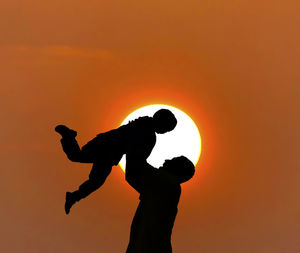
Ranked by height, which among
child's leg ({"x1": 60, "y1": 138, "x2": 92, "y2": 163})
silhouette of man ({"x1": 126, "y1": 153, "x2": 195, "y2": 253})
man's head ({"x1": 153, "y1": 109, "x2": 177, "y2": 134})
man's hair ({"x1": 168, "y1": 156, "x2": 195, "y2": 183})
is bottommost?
silhouette of man ({"x1": 126, "y1": 153, "x2": 195, "y2": 253})

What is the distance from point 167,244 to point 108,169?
4.78 ft

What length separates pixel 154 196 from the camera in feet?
20.7

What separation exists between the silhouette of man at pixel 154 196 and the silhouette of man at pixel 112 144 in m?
0.29

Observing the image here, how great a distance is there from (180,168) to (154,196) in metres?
0.48

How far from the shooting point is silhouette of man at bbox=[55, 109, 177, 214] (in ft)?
21.5

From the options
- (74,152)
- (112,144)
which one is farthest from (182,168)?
(74,152)

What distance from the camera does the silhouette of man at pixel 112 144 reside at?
6.57 metres

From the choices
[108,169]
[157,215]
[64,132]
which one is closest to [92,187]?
[108,169]

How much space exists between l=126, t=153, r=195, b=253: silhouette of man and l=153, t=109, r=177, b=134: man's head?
1.45ft

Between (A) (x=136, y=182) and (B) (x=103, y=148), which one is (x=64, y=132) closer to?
(B) (x=103, y=148)

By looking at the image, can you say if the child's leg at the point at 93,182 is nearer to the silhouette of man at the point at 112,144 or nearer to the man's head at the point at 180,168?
the silhouette of man at the point at 112,144

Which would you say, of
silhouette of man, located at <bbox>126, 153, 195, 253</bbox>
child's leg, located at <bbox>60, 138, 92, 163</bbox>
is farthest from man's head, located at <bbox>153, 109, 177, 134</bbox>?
child's leg, located at <bbox>60, 138, 92, 163</bbox>

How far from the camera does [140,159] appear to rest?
6434 mm

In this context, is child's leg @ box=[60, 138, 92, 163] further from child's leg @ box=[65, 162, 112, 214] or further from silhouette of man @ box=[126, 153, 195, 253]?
silhouette of man @ box=[126, 153, 195, 253]
